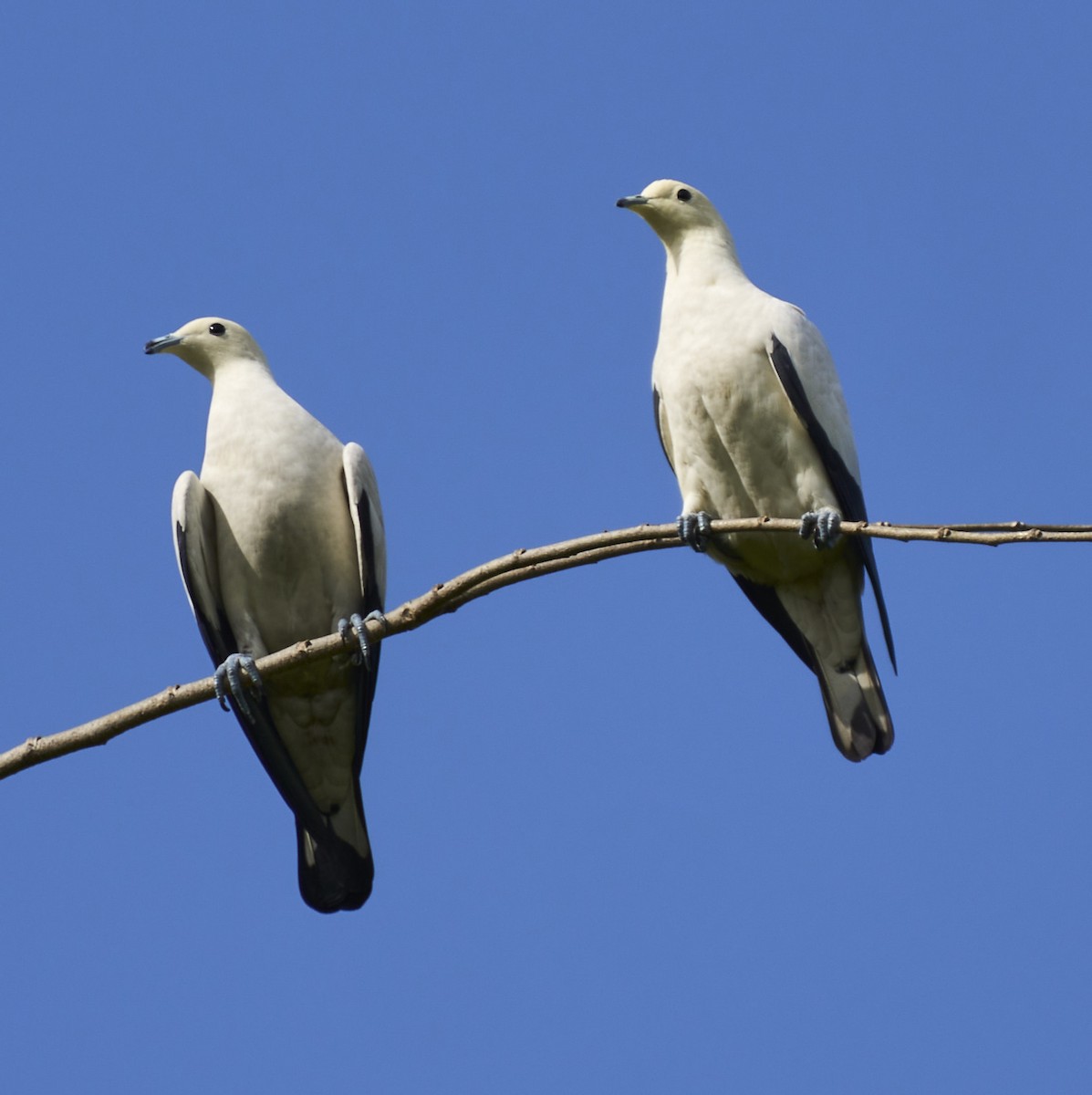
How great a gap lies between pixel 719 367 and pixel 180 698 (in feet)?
10.6

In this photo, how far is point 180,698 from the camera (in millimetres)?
6363

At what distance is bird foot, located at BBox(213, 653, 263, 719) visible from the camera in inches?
304

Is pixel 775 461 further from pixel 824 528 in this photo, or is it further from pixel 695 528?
pixel 695 528

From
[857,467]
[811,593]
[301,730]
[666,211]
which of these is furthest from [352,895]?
[666,211]

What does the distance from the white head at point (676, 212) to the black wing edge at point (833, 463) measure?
121 cm

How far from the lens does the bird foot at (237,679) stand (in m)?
7.73

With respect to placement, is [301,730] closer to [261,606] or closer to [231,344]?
[261,606]

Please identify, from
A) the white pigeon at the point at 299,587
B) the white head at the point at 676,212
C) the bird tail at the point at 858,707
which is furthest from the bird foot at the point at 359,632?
the white head at the point at 676,212

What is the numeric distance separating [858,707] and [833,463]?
52.6 inches

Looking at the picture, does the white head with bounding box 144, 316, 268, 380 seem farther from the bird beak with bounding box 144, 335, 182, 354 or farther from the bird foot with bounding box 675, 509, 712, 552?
the bird foot with bounding box 675, 509, 712, 552

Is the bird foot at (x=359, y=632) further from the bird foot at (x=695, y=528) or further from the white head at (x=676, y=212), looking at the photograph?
the white head at (x=676, y=212)

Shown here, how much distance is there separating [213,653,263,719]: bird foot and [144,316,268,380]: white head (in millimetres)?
2191

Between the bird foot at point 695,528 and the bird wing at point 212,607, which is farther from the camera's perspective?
the bird wing at point 212,607

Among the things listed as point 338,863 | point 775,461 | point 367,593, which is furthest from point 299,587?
point 775,461
